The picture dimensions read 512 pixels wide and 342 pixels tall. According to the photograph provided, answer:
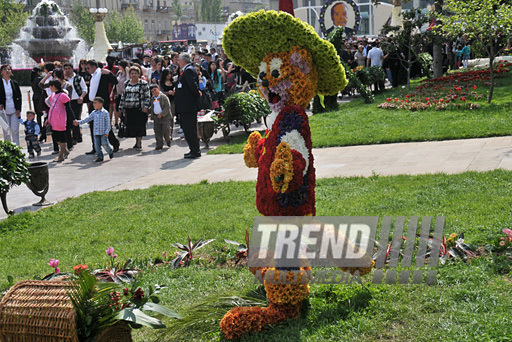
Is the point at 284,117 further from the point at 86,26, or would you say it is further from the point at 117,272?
the point at 86,26

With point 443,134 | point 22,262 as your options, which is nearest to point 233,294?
point 22,262

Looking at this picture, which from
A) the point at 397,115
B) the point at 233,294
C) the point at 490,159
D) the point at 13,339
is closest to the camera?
the point at 13,339

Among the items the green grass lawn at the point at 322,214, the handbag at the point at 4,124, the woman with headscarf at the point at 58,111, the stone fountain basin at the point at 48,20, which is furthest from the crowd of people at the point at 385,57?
the stone fountain basin at the point at 48,20

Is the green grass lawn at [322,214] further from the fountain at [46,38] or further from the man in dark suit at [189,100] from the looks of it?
the fountain at [46,38]

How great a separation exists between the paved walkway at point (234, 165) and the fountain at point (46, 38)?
27611 mm

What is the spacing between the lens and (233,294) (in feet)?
17.4

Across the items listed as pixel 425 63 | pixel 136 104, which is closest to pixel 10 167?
pixel 136 104

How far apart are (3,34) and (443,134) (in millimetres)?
50717

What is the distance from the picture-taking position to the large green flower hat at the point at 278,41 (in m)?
4.85

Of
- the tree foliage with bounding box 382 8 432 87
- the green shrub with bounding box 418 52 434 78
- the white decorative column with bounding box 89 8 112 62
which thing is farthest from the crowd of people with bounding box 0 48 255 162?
the white decorative column with bounding box 89 8 112 62

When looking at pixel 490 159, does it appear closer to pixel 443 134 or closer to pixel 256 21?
pixel 443 134

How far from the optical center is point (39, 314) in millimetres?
3986

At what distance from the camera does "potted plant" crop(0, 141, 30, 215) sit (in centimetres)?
860

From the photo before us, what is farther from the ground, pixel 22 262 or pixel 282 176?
pixel 282 176
